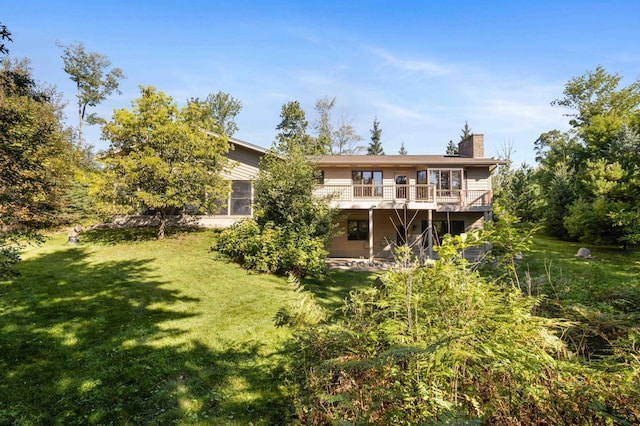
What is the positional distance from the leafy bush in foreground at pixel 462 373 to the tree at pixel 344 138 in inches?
1384

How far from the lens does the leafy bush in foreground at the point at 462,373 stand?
7.27 ft

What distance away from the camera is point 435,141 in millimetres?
35906

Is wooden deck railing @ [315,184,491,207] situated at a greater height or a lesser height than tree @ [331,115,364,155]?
lesser

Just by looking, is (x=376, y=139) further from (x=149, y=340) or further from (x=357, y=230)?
(x=149, y=340)

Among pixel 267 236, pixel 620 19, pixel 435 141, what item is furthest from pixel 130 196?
pixel 435 141

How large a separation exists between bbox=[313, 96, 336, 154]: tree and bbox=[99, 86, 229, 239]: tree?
24695 mm

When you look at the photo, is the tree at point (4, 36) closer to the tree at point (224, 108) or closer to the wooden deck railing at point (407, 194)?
the wooden deck railing at point (407, 194)

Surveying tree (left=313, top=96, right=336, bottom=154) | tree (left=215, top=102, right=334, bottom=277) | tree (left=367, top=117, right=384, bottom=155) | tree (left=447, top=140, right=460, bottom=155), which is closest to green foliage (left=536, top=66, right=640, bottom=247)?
tree (left=215, top=102, right=334, bottom=277)

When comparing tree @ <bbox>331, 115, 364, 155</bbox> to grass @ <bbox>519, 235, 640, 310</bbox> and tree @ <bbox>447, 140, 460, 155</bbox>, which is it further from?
grass @ <bbox>519, 235, 640, 310</bbox>

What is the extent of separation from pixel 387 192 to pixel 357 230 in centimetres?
293

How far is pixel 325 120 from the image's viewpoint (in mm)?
37312

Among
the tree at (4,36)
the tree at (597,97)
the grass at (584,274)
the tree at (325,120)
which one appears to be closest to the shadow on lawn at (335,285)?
the grass at (584,274)

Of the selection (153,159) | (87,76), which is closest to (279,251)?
(153,159)

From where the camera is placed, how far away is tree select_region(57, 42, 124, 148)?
30.7 meters
